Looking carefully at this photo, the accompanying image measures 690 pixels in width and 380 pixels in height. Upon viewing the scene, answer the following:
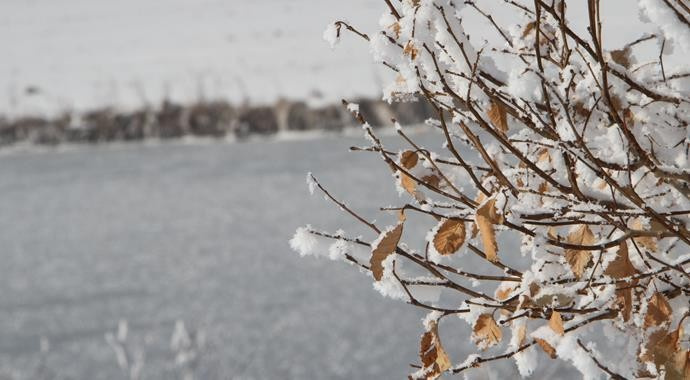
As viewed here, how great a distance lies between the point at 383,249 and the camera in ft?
5.73

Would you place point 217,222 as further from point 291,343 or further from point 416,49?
point 416,49

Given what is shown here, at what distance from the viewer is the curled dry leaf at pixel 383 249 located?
68.6 inches

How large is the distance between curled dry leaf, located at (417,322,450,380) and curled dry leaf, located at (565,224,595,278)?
31 centimetres

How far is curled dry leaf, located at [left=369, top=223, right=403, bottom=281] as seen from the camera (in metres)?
1.74

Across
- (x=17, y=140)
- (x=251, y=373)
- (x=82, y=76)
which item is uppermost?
(x=82, y=76)

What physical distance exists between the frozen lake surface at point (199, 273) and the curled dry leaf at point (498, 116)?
4661mm

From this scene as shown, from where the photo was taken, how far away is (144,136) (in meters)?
22.9

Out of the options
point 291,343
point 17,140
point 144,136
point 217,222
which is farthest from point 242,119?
point 291,343

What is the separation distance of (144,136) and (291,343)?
46.8ft

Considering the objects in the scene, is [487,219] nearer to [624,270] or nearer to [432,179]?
[624,270]

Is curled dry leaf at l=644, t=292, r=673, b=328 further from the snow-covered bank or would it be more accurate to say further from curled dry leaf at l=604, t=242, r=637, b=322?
the snow-covered bank

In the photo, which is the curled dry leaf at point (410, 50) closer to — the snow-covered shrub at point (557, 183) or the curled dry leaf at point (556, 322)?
the snow-covered shrub at point (557, 183)

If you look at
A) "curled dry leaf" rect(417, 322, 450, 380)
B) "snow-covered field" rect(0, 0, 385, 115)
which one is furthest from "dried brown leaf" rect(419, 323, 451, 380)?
"snow-covered field" rect(0, 0, 385, 115)

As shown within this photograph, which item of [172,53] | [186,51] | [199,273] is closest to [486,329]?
[199,273]
